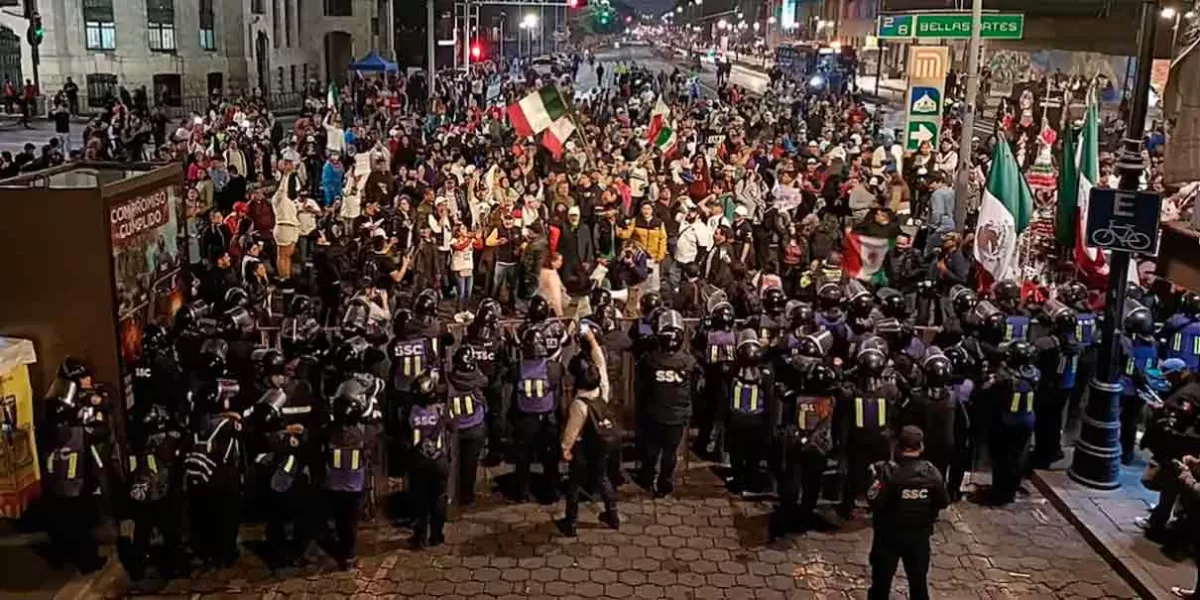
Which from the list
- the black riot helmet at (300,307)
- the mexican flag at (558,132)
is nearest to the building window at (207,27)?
the mexican flag at (558,132)

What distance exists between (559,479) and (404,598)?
2473mm

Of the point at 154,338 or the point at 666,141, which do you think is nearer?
the point at 154,338

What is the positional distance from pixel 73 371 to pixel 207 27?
42.9 meters

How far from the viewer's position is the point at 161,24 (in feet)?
153

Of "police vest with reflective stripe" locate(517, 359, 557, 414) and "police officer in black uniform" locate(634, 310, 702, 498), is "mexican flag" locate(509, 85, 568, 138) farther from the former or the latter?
"police vest with reflective stripe" locate(517, 359, 557, 414)

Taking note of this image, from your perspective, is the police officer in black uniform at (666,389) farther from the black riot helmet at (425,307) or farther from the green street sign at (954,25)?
the green street sign at (954,25)

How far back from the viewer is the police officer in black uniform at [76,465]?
9086 mm

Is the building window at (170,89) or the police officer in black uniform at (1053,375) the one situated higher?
the building window at (170,89)

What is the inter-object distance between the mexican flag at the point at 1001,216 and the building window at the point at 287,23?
157 feet

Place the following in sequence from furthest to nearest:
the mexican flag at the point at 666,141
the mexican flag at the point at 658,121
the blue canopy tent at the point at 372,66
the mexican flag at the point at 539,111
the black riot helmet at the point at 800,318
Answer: the blue canopy tent at the point at 372,66, the mexican flag at the point at 658,121, the mexican flag at the point at 666,141, the mexican flag at the point at 539,111, the black riot helmet at the point at 800,318

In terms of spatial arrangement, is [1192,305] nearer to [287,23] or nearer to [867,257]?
[867,257]

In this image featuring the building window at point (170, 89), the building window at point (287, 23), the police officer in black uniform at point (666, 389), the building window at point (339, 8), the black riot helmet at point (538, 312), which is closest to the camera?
the police officer in black uniform at point (666, 389)

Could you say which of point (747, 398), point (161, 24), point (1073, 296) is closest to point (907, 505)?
point (747, 398)

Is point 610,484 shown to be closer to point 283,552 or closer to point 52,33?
point 283,552
